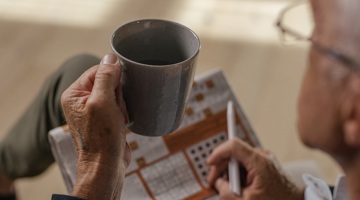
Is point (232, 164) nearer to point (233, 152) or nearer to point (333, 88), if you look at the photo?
point (233, 152)

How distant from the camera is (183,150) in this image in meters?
1.02

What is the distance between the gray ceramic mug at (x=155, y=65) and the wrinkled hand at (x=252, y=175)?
0.28 m

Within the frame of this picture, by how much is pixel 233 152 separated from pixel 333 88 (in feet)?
1.44

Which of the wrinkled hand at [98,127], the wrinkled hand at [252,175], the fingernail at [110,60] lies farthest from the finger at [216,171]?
the fingernail at [110,60]

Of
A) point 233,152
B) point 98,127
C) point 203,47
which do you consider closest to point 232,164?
point 233,152

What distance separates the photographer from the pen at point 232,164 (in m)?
0.99

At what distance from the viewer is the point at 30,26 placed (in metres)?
2.12

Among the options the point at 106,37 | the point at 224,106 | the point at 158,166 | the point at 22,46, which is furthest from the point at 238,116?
the point at 22,46

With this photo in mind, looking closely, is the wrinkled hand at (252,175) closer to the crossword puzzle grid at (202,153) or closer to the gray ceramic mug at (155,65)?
the crossword puzzle grid at (202,153)

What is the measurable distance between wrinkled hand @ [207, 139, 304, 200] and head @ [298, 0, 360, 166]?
0.34 metres

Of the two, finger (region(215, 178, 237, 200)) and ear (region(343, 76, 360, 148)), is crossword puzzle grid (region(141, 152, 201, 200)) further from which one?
ear (region(343, 76, 360, 148))

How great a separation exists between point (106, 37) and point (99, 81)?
137 centimetres

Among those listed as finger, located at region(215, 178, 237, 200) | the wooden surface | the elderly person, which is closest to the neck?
the elderly person

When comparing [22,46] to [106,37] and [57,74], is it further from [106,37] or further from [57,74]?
[57,74]
